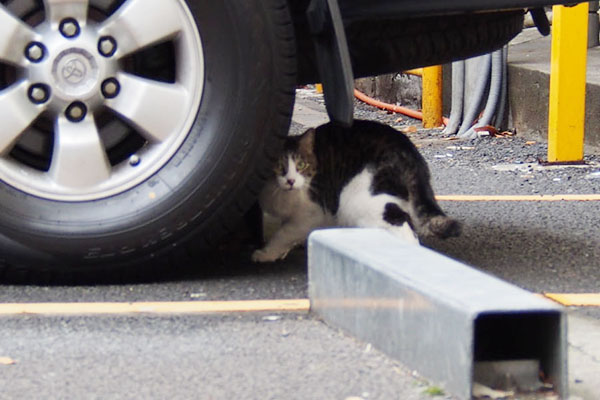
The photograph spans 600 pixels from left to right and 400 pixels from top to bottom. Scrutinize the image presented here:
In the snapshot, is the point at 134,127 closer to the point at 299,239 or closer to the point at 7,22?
the point at 7,22

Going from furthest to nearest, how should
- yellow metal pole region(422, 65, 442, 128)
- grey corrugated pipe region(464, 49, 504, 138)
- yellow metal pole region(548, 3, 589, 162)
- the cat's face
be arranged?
yellow metal pole region(422, 65, 442, 128) < grey corrugated pipe region(464, 49, 504, 138) < yellow metal pole region(548, 3, 589, 162) < the cat's face

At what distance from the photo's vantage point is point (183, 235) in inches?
127

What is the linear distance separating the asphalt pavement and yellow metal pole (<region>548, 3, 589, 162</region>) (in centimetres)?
152

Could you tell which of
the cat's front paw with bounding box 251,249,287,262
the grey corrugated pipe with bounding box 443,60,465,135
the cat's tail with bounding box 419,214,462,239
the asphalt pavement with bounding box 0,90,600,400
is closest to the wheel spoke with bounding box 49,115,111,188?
the asphalt pavement with bounding box 0,90,600,400

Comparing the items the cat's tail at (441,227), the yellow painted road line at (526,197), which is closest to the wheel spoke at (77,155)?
the cat's tail at (441,227)

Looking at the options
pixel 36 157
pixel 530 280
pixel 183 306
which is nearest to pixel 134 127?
pixel 36 157

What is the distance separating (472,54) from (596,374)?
171 centimetres

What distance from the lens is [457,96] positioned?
7.42m

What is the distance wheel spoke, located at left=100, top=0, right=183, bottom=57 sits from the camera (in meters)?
3.15

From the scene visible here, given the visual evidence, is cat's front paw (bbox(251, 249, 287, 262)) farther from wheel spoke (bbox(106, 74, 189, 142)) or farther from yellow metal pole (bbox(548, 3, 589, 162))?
yellow metal pole (bbox(548, 3, 589, 162))

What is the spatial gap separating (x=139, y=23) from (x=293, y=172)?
0.93 m

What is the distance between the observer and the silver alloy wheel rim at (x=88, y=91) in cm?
313

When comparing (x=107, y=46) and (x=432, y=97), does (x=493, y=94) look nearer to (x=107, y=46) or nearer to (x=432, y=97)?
(x=432, y=97)

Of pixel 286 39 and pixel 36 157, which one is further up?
pixel 286 39
